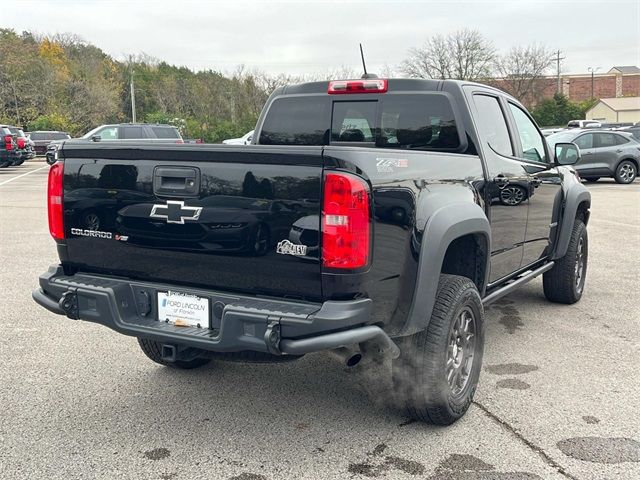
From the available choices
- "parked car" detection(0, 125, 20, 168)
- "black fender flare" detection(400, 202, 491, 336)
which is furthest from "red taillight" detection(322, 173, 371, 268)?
"parked car" detection(0, 125, 20, 168)

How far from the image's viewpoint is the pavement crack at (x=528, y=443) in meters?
3.04

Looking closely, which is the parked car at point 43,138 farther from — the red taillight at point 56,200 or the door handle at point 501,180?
the door handle at point 501,180

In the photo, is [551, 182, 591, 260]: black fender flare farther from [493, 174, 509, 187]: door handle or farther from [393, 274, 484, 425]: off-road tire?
[393, 274, 484, 425]: off-road tire

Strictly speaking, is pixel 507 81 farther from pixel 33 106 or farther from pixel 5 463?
pixel 5 463

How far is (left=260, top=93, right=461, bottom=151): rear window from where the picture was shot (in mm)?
4238

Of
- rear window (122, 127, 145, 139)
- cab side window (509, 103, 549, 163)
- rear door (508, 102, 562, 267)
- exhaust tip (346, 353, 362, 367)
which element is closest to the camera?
exhaust tip (346, 353, 362, 367)

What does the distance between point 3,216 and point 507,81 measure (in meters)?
59.5

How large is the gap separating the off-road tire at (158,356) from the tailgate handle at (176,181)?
52.4 inches

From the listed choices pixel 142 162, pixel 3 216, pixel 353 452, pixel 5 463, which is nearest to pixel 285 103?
pixel 142 162

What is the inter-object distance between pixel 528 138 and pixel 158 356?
327 cm

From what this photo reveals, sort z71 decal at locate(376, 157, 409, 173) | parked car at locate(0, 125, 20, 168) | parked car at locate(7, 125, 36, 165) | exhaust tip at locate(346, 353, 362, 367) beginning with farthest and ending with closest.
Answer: parked car at locate(7, 125, 36, 165)
parked car at locate(0, 125, 20, 168)
exhaust tip at locate(346, 353, 362, 367)
z71 decal at locate(376, 157, 409, 173)

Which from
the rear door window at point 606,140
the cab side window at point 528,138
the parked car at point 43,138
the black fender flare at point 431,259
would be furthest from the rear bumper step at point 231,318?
the parked car at point 43,138

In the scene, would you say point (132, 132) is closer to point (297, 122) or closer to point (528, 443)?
point (297, 122)

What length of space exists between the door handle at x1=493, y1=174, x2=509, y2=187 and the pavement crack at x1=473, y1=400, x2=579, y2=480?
54.8 inches
